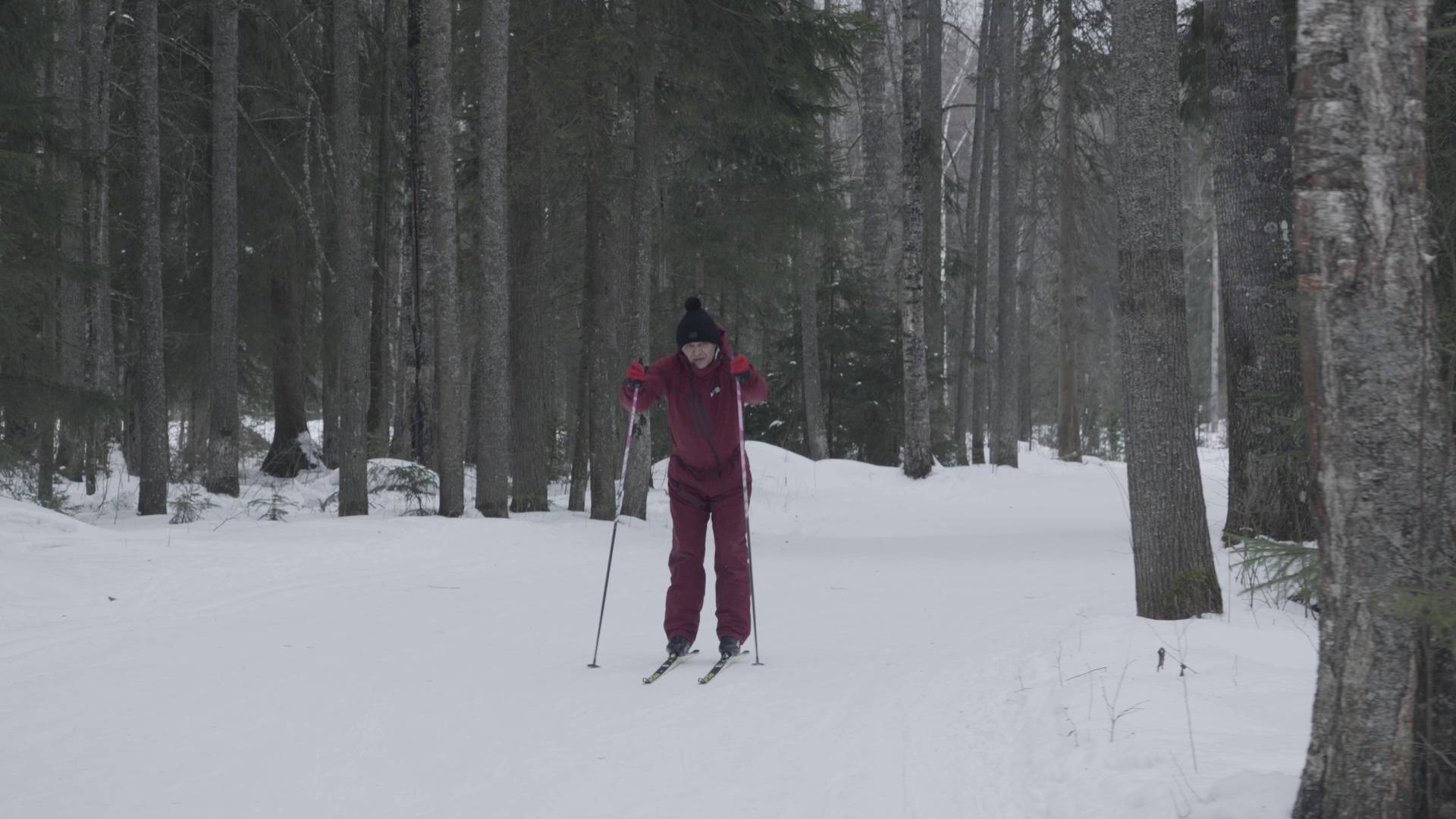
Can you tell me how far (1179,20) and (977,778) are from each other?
44.7 feet

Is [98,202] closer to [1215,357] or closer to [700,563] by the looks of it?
[700,563]

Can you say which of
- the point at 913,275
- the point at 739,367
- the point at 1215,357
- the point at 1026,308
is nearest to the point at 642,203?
the point at 913,275

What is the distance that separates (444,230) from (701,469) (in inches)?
306

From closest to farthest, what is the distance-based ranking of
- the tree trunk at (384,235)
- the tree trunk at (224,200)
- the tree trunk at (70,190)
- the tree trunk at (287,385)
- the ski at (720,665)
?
the ski at (720,665), the tree trunk at (70,190), the tree trunk at (224,200), the tree trunk at (384,235), the tree trunk at (287,385)

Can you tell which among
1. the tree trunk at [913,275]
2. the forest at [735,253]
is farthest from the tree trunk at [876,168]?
the tree trunk at [913,275]

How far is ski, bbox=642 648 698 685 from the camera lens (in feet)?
21.4

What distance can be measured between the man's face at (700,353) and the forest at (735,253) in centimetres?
252

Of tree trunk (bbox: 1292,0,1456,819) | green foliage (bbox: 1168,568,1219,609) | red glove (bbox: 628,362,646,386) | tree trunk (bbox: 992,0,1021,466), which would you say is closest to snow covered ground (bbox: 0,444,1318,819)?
green foliage (bbox: 1168,568,1219,609)

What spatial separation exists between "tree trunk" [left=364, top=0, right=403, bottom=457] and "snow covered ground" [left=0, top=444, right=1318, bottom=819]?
11.2 m

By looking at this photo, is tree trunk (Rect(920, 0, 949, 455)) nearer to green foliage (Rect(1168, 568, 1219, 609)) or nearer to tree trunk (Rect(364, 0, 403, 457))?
tree trunk (Rect(364, 0, 403, 457))

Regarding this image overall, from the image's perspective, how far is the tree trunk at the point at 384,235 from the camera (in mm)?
20453

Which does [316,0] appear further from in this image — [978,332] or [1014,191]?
[978,332]

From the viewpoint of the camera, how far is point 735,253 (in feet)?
74.1

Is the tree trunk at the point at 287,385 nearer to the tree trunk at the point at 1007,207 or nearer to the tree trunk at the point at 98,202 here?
the tree trunk at the point at 98,202
